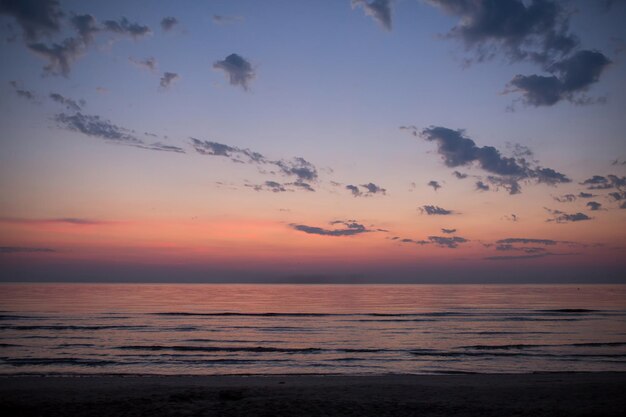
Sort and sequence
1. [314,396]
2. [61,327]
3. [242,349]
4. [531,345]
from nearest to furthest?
[314,396] → [242,349] → [531,345] → [61,327]

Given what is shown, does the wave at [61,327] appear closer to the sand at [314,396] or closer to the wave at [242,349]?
the wave at [242,349]

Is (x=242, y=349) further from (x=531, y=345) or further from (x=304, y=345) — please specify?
(x=531, y=345)

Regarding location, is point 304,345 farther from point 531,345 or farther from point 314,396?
point 314,396

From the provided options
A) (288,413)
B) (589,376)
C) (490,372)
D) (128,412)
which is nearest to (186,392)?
(128,412)

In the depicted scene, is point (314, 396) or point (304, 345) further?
point (304, 345)

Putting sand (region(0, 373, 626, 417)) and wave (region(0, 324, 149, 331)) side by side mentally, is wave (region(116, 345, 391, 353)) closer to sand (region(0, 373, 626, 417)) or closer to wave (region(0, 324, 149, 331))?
sand (region(0, 373, 626, 417))

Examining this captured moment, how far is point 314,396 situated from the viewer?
53.5 ft

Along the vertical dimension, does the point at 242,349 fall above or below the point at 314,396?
below

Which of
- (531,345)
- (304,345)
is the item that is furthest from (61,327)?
(531,345)

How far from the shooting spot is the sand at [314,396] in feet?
46.1

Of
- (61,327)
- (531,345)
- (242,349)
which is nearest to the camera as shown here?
(242,349)

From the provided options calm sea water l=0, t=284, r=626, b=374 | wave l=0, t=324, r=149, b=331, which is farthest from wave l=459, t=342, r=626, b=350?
wave l=0, t=324, r=149, b=331

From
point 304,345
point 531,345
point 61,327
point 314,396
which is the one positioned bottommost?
point 531,345

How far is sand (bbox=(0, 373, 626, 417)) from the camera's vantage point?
14047 mm
